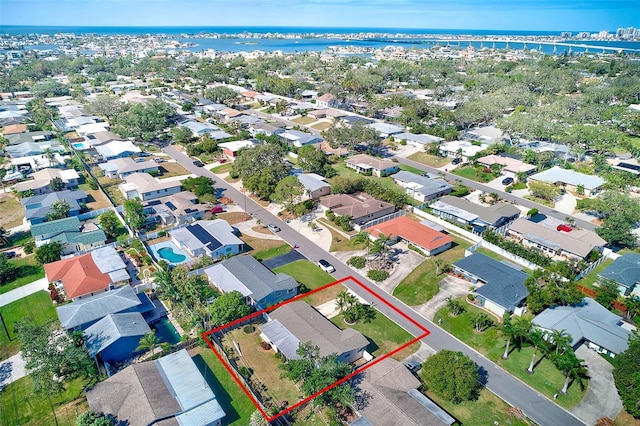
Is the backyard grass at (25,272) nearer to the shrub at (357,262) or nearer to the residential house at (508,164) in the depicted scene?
the shrub at (357,262)

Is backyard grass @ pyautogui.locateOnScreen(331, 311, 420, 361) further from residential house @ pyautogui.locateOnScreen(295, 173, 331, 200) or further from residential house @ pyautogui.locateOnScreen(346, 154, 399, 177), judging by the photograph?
residential house @ pyautogui.locateOnScreen(346, 154, 399, 177)

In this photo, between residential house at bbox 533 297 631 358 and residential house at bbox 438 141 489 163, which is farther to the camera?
residential house at bbox 438 141 489 163

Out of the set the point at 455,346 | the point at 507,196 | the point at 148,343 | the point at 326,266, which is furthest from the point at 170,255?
the point at 507,196

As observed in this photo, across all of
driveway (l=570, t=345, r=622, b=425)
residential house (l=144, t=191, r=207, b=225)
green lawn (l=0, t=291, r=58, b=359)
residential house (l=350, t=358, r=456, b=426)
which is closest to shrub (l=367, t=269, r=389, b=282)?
residential house (l=350, t=358, r=456, b=426)

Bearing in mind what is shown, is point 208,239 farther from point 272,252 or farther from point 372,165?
point 372,165

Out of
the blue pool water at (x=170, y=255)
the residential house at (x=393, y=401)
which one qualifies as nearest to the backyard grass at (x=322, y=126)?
the blue pool water at (x=170, y=255)
